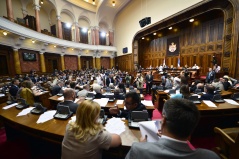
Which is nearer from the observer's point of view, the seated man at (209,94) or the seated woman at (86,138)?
the seated woman at (86,138)

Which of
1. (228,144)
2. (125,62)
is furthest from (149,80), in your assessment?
(125,62)

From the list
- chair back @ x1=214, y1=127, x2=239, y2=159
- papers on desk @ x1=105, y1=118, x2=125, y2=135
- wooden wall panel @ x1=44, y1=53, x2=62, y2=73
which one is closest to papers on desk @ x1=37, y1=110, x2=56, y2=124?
papers on desk @ x1=105, y1=118, x2=125, y2=135

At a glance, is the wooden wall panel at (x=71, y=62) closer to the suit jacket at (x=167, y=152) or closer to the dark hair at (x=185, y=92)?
the dark hair at (x=185, y=92)

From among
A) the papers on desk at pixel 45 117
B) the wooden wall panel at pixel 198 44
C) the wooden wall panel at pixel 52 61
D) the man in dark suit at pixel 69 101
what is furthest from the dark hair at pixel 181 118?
the wooden wall panel at pixel 52 61

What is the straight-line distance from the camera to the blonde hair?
48.8 inches

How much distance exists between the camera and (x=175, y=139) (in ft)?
2.66

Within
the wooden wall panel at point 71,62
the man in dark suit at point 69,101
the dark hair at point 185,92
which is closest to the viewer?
the man in dark suit at point 69,101

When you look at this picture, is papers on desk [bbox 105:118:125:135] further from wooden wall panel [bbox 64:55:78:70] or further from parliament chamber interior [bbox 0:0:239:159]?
wooden wall panel [bbox 64:55:78:70]

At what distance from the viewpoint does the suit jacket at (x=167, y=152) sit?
2.41ft

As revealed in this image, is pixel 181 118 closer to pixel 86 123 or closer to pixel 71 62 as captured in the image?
pixel 86 123

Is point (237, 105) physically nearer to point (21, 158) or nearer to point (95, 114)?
point (95, 114)

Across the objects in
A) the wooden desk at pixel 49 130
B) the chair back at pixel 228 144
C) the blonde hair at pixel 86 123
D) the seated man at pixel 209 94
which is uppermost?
the blonde hair at pixel 86 123

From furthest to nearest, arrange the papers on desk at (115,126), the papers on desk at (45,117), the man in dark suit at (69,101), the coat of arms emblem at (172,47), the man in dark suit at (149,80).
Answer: the coat of arms emblem at (172,47), the man in dark suit at (149,80), the man in dark suit at (69,101), the papers on desk at (45,117), the papers on desk at (115,126)

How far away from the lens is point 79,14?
1761 centimetres
